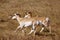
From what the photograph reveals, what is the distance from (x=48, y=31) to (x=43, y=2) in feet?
27.0

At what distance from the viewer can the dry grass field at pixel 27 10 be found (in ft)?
36.4

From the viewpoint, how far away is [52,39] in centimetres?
1125

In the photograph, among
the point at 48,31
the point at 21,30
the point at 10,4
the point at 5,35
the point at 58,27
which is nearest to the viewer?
the point at 5,35

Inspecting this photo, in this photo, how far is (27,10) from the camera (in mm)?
17250

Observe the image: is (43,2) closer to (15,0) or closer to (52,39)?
(15,0)

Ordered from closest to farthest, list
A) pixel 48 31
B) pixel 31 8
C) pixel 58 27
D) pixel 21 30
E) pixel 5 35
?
pixel 5 35 < pixel 21 30 < pixel 48 31 < pixel 58 27 < pixel 31 8

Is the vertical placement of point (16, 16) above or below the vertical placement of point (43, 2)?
above

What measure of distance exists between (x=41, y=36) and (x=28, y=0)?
10212mm

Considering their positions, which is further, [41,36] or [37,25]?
[37,25]

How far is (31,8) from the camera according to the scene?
18188 millimetres

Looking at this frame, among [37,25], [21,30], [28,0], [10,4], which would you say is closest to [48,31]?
[37,25]

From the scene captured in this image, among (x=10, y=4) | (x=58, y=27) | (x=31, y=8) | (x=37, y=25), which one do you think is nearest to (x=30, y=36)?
(x=37, y=25)

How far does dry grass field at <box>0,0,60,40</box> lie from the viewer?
1109 cm

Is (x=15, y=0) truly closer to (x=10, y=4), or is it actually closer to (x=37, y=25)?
(x=10, y=4)
